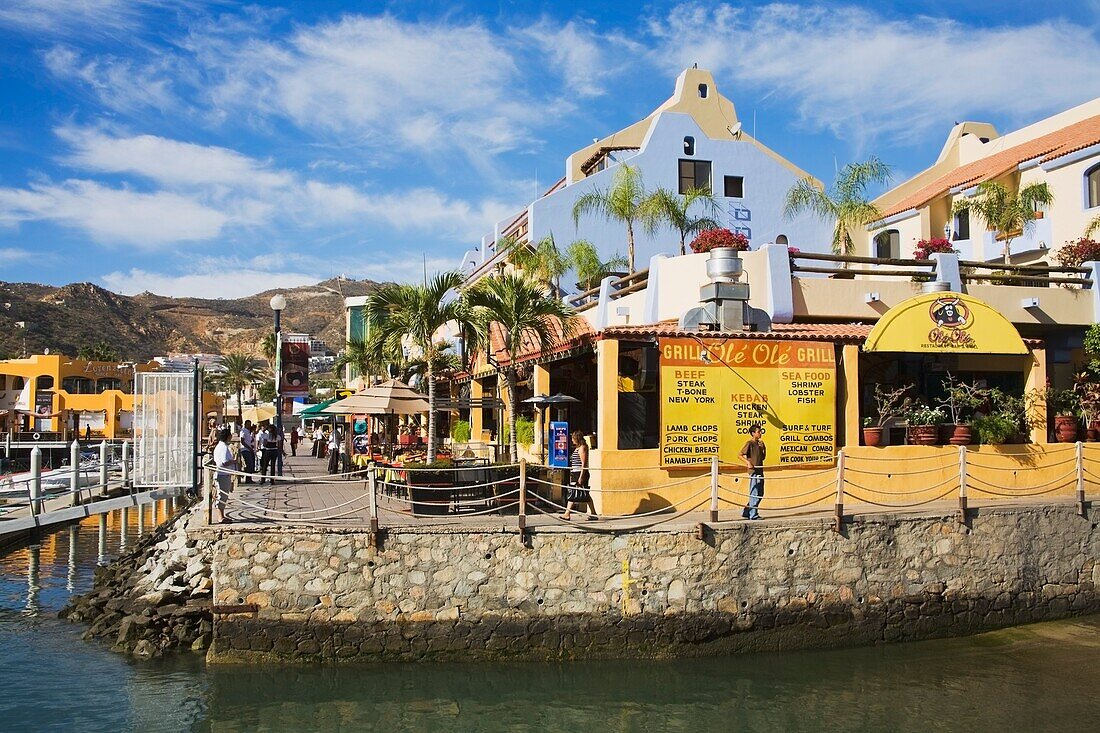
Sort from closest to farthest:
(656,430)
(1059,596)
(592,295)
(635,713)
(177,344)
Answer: (635,713)
(1059,596)
(656,430)
(592,295)
(177,344)

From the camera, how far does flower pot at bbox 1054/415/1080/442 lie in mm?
18219

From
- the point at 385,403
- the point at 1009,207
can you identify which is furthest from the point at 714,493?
the point at 1009,207

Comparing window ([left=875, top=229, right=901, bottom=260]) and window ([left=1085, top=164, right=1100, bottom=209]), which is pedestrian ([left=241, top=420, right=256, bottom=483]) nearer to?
window ([left=875, top=229, right=901, bottom=260])

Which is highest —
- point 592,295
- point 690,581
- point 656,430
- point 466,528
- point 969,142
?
point 969,142

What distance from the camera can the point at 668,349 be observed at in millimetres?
15867

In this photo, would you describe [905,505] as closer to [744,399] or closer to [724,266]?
[744,399]

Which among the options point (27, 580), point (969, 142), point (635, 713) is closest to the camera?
point (635, 713)

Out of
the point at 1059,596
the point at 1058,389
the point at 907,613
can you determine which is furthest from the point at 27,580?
the point at 1058,389

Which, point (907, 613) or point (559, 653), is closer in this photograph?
point (559, 653)

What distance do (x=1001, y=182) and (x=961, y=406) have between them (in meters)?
12.7

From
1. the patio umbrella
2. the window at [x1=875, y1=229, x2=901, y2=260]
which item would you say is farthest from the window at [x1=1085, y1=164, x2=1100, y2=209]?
the patio umbrella

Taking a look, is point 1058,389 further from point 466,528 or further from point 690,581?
point 466,528

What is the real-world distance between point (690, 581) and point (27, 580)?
1556 cm

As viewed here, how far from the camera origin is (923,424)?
17.5 m
